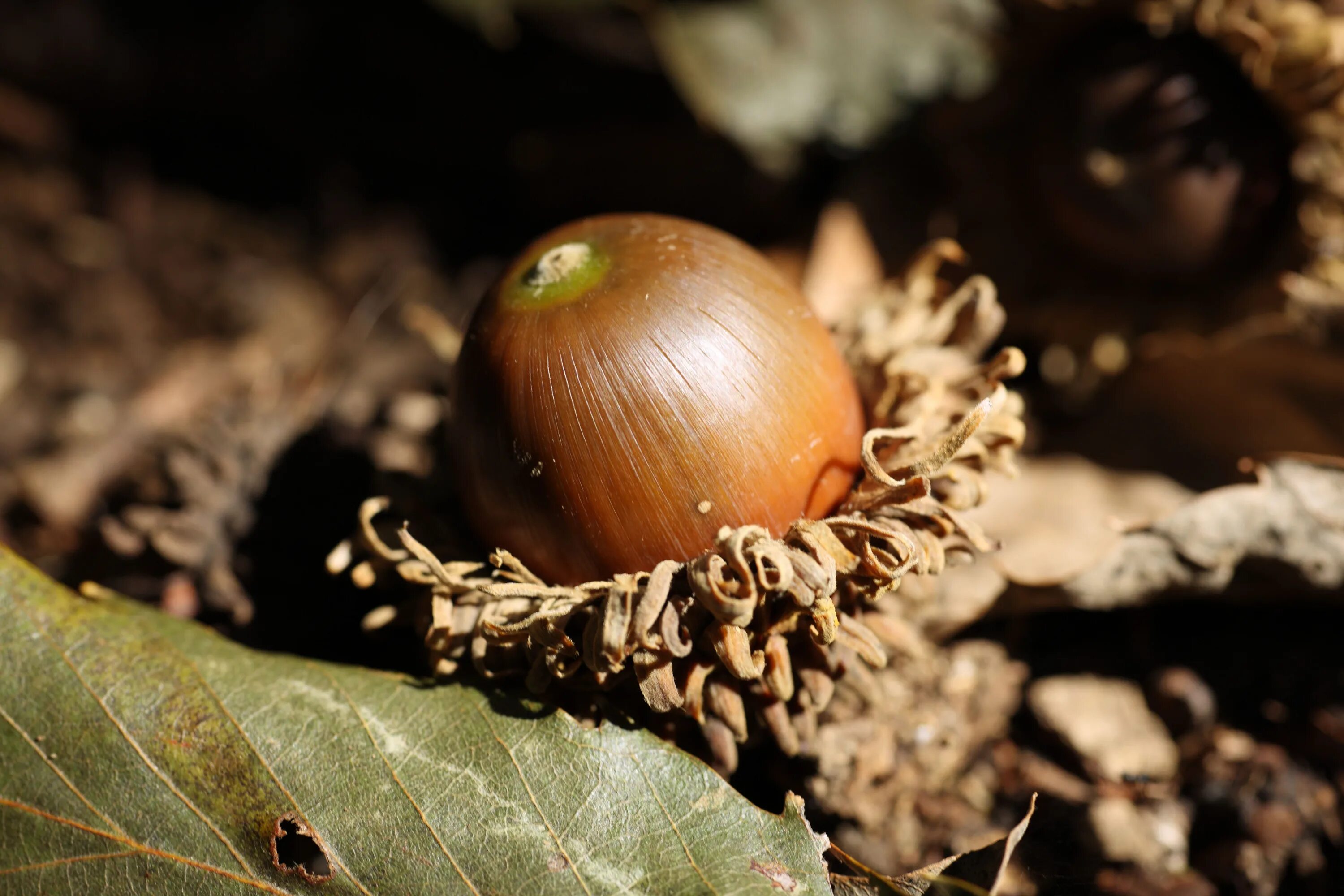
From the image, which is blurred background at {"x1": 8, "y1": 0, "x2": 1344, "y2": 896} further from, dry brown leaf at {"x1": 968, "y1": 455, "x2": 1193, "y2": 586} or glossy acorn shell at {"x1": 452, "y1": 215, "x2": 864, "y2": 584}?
glossy acorn shell at {"x1": 452, "y1": 215, "x2": 864, "y2": 584}

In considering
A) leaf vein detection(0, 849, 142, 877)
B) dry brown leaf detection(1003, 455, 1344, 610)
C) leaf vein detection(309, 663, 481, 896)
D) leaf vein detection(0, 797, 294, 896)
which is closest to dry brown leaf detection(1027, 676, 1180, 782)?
dry brown leaf detection(1003, 455, 1344, 610)

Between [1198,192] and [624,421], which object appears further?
[1198,192]

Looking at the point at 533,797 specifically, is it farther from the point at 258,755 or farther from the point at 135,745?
the point at 135,745

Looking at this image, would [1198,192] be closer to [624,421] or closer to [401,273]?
[624,421]

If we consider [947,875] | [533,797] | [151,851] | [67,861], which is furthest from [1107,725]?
[67,861]

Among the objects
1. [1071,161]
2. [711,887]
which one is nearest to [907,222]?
[1071,161]

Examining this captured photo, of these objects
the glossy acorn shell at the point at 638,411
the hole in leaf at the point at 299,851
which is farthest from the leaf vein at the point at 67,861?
the glossy acorn shell at the point at 638,411
